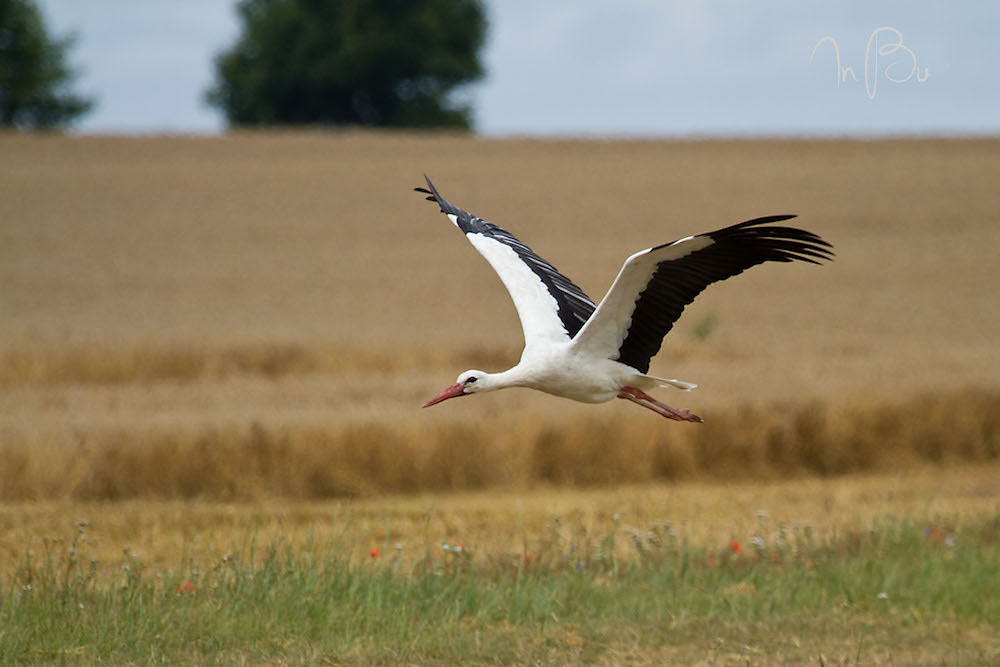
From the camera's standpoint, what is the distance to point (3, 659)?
6.08m

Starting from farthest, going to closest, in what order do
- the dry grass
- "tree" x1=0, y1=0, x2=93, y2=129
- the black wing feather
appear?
"tree" x1=0, y1=0, x2=93, y2=129 < the dry grass < the black wing feather

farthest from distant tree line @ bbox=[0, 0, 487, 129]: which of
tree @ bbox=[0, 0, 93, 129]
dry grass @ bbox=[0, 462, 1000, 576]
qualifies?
dry grass @ bbox=[0, 462, 1000, 576]

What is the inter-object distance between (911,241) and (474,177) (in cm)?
958

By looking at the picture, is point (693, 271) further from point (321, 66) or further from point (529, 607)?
point (321, 66)

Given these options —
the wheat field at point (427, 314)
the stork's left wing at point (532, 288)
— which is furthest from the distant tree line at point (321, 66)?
the stork's left wing at point (532, 288)

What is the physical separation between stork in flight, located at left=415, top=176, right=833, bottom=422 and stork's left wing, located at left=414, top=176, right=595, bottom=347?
0.04 ft

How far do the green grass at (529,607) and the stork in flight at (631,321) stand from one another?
123 cm

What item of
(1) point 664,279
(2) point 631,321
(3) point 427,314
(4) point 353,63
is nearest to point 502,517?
(2) point 631,321

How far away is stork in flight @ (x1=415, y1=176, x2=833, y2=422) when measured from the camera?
635 cm

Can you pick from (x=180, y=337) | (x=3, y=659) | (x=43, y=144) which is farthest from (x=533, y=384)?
(x=43, y=144)

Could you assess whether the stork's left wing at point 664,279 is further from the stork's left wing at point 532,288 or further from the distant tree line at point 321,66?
the distant tree line at point 321,66

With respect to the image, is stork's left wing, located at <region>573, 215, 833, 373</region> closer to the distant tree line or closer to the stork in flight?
the stork in flight

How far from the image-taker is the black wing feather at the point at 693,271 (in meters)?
6.28

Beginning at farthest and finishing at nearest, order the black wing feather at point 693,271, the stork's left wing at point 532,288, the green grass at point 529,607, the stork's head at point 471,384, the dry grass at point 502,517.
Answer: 1. the dry grass at point 502,517
2. the stork's left wing at point 532,288
3. the stork's head at point 471,384
4. the green grass at point 529,607
5. the black wing feather at point 693,271
